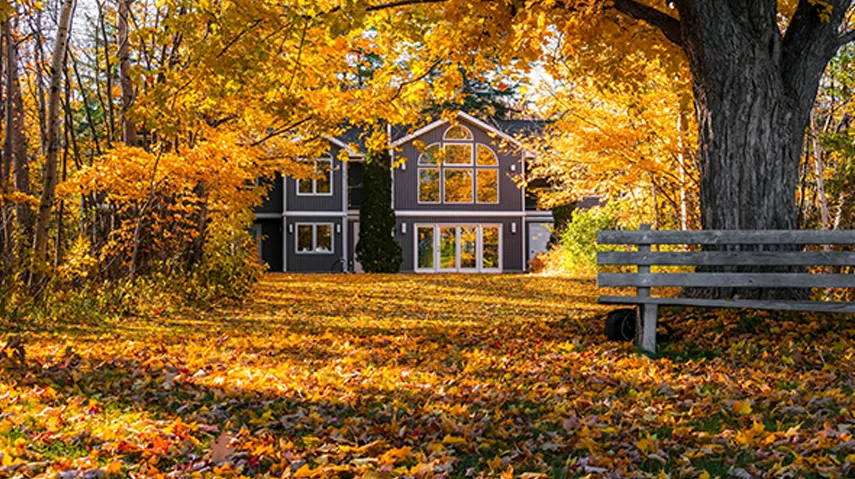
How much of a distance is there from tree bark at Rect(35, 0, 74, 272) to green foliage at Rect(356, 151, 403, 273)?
1918cm

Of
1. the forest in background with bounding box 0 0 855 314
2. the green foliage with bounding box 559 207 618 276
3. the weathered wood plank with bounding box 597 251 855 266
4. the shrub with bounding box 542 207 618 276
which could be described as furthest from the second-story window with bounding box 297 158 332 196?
the weathered wood plank with bounding box 597 251 855 266

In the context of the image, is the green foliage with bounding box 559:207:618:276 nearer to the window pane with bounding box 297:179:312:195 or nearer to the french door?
the french door

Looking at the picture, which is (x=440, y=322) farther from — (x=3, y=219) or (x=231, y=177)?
(x=3, y=219)

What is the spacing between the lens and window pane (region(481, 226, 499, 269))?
32781mm

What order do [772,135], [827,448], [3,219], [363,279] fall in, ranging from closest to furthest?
1. [827,448]
2. [772,135]
3. [3,219]
4. [363,279]

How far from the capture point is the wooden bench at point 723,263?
23.6 ft

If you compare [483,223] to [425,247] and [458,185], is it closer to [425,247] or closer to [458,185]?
[458,185]

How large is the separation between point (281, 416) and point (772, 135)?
5732 millimetres

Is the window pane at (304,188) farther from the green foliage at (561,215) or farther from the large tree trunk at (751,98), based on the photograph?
the large tree trunk at (751,98)

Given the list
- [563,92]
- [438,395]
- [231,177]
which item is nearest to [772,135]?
[438,395]

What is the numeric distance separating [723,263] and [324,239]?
26117mm

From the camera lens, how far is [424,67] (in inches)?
466

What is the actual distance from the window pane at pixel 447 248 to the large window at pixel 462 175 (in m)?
1.20

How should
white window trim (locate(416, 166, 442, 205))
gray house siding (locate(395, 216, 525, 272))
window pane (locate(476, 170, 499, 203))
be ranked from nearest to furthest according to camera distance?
1. gray house siding (locate(395, 216, 525, 272))
2. white window trim (locate(416, 166, 442, 205))
3. window pane (locate(476, 170, 499, 203))
